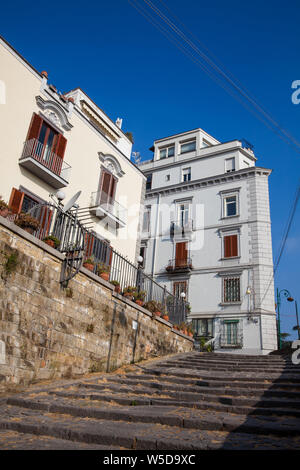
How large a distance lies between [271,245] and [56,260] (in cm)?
1850

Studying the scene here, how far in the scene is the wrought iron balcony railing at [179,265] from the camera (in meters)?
25.3

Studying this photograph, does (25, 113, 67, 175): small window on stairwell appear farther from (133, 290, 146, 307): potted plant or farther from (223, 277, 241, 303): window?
(223, 277, 241, 303): window

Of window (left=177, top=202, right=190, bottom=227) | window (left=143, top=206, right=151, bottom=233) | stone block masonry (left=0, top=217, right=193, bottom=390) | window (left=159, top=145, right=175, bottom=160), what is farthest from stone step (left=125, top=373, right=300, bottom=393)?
window (left=159, top=145, right=175, bottom=160)

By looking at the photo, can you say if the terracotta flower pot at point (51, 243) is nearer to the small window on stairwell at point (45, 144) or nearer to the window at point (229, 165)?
the small window on stairwell at point (45, 144)

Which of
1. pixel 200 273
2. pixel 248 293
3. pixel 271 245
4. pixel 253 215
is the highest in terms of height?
pixel 253 215

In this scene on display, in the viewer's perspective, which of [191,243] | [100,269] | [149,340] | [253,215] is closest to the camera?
[100,269]

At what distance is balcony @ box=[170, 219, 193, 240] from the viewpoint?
26891mm

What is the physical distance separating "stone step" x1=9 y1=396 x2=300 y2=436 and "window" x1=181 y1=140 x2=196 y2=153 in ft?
89.1

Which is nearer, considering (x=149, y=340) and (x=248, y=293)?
(x=149, y=340)

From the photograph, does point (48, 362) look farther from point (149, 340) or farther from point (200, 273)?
point (200, 273)

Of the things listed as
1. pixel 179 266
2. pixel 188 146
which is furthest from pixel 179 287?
pixel 188 146

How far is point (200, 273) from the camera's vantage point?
25.0 m

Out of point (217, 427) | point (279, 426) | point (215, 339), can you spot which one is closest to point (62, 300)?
point (217, 427)

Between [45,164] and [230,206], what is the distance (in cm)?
1650
